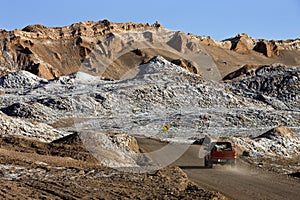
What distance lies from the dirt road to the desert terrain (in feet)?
0.17

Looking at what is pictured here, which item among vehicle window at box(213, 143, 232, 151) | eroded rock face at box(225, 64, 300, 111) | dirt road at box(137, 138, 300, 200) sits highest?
eroded rock face at box(225, 64, 300, 111)

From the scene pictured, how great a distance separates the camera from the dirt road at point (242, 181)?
17.0 meters

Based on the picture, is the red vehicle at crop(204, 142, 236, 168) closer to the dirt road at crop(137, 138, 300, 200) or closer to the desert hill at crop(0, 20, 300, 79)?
the dirt road at crop(137, 138, 300, 200)

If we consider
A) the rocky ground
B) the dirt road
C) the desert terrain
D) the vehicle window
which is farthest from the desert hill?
the rocky ground

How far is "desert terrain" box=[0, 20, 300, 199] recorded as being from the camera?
56.4 feet

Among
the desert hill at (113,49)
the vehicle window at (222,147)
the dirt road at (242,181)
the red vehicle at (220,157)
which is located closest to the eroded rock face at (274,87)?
the desert hill at (113,49)

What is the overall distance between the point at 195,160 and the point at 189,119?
32739mm

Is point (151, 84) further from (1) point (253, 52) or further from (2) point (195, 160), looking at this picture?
(1) point (253, 52)

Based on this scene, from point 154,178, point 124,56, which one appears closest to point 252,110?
point 154,178

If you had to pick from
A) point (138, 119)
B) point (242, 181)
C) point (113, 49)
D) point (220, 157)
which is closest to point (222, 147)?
point (220, 157)

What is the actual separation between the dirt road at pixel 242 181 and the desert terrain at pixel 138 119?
5cm

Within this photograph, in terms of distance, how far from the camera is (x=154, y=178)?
17.8 meters

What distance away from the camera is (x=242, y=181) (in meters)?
20.4

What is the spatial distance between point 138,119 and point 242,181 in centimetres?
4451
